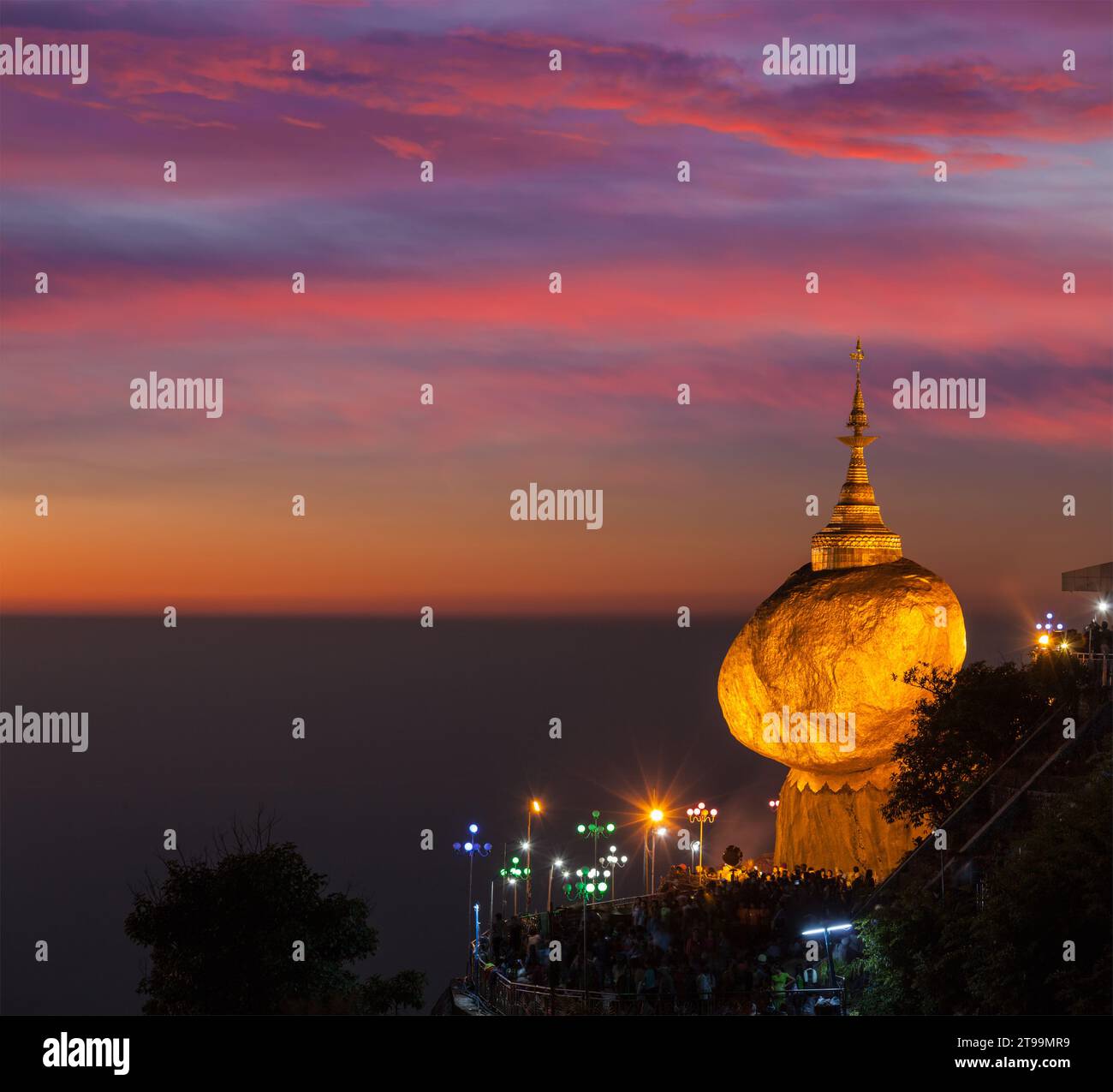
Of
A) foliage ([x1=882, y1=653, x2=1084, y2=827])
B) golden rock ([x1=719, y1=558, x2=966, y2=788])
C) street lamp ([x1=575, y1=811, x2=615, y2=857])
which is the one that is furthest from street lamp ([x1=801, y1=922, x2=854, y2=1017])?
street lamp ([x1=575, y1=811, x2=615, y2=857])

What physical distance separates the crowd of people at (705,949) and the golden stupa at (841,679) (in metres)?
5.51

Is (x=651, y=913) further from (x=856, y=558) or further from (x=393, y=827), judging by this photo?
(x=393, y=827)

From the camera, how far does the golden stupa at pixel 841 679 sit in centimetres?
4259

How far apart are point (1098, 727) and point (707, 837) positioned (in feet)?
138

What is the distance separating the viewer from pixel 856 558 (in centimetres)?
4500

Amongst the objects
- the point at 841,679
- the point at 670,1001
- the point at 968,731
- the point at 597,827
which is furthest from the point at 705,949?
the point at 597,827

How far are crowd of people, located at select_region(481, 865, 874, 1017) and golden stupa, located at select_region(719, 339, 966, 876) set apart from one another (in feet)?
18.1

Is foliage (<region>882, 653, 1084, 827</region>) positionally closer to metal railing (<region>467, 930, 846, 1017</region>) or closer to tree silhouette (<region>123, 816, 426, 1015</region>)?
metal railing (<region>467, 930, 846, 1017</region>)

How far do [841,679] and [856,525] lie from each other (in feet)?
16.3

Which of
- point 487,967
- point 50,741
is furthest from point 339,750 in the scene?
point 487,967

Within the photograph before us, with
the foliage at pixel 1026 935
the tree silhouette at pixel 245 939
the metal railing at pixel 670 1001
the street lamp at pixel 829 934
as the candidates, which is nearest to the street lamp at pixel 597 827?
the tree silhouette at pixel 245 939

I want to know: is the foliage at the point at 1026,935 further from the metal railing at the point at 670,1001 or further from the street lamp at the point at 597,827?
the street lamp at the point at 597,827

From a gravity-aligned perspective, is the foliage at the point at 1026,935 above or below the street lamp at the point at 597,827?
below

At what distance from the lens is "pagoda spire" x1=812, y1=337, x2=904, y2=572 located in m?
45.1
